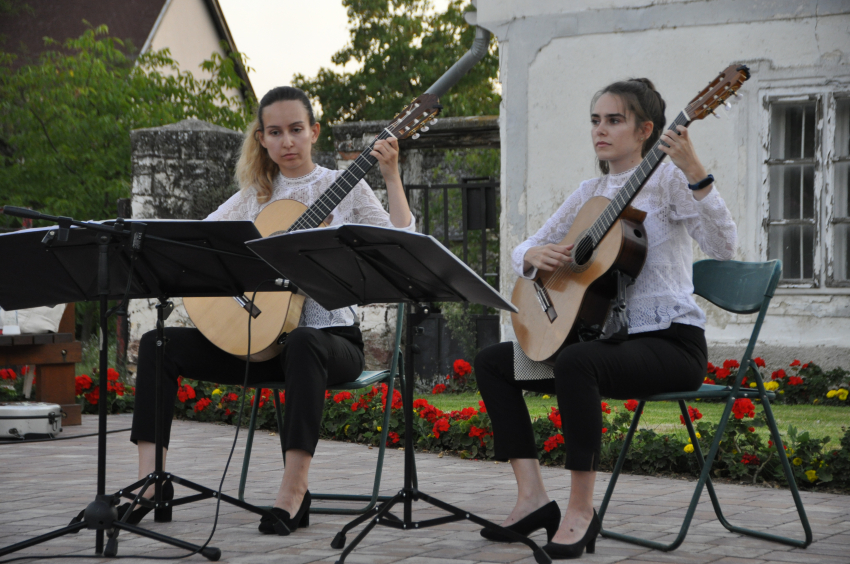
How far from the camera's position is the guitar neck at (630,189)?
9.59 feet

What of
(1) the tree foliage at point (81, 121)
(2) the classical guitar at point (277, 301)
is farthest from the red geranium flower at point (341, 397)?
(1) the tree foliage at point (81, 121)

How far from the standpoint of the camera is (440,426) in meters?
4.95

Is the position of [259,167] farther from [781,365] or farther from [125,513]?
[781,365]

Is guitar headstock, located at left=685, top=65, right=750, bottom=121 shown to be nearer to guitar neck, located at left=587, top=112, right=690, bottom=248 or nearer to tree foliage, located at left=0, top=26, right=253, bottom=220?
guitar neck, located at left=587, top=112, right=690, bottom=248

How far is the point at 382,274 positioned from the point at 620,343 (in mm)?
787

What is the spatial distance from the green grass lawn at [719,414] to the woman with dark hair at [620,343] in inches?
74.2

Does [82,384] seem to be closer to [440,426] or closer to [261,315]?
[440,426]

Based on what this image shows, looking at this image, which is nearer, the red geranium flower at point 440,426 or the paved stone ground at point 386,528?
the paved stone ground at point 386,528

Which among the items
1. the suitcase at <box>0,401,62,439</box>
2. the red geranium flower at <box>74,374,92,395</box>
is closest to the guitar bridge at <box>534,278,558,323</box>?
the suitcase at <box>0,401,62,439</box>

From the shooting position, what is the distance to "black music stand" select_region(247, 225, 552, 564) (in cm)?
251

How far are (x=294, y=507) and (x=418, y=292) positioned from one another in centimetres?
88

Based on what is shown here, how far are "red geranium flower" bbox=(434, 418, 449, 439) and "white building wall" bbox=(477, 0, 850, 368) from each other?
258 cm

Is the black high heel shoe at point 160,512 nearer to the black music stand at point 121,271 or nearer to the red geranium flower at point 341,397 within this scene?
the black music stand at point 121,271

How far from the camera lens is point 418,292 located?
2826 mm
